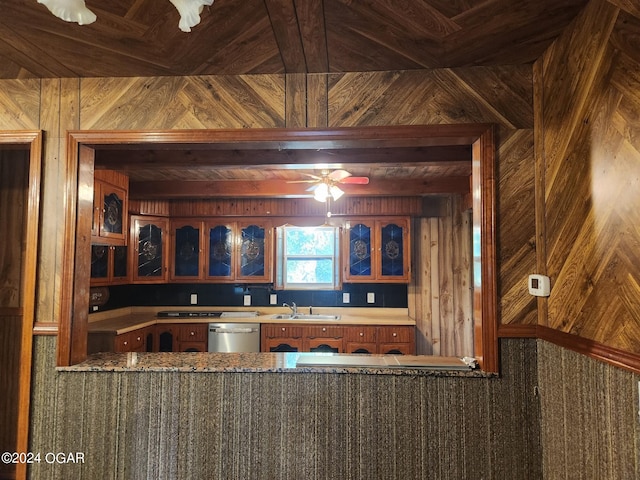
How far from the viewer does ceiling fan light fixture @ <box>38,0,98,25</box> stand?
106 centimetres

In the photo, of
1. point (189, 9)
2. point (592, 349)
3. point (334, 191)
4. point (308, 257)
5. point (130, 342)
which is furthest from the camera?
point (308, 257)

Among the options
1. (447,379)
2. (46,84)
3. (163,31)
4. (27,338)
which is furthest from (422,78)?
(27,338)

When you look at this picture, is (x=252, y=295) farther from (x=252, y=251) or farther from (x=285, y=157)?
(x=285, y=157)

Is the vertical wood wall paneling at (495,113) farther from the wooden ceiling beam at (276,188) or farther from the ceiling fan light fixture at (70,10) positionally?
the wooden ceiling beam at (276,188)

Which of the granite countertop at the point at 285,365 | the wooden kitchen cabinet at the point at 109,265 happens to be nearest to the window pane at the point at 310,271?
the wooden kitchen cabinet at the point at 109,265

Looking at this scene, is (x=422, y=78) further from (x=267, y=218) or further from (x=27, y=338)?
(x=267, y=218)

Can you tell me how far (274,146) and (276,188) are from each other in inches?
83.4

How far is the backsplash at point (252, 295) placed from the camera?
16.1 ft

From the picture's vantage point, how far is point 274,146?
2.05 m

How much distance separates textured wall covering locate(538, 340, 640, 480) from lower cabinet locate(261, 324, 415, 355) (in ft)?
8.67

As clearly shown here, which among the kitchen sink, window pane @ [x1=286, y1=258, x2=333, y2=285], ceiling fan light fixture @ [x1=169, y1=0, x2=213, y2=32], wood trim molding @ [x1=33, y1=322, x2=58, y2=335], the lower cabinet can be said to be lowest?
the lower cabinet

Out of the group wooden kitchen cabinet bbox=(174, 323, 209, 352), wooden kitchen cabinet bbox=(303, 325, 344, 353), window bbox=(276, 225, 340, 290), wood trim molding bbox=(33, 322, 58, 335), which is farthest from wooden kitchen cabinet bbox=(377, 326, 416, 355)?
wood trim molding bbox=(33, 322, 58, 335)

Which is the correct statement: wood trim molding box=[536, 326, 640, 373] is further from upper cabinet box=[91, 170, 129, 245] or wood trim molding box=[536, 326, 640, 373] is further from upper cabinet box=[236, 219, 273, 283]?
upper cabinet box=[236, 219, 273, 283]

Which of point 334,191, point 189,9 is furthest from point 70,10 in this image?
point 334,191
